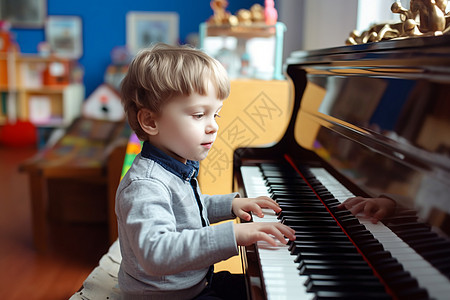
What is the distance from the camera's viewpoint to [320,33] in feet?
10.4

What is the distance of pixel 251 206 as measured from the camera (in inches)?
45.2

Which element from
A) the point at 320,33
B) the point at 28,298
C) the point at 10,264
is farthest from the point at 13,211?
the point at 320,33

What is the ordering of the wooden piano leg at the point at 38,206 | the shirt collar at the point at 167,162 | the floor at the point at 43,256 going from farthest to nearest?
the wooden piano leg at the point at 38,206
the floor at the point at 43,256
the shirt collar at the point at 167,162

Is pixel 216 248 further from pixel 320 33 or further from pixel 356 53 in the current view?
pixel 320 33

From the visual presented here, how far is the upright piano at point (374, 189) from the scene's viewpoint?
26.1 inches

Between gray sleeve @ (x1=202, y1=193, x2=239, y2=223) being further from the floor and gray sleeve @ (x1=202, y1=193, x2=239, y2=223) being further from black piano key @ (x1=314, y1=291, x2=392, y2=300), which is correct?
the floor

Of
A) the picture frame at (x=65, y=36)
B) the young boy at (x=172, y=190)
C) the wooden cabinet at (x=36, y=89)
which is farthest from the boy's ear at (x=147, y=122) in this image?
the picture frame at (x=65, y=36)

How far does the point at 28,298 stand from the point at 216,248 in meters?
1.93

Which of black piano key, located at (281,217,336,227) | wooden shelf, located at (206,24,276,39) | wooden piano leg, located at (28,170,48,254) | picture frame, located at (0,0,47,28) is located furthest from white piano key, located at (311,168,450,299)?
picture frame, located at (0,0,47,28)

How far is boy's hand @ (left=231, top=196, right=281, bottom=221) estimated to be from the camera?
1112 mm

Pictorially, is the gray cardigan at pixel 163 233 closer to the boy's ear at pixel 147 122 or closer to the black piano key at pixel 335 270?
the boy's ear at pixel 147 122

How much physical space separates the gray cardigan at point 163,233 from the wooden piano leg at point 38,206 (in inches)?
77.8

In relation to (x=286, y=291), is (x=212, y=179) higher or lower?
lower

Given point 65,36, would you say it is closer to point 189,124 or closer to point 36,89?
point 36,89
